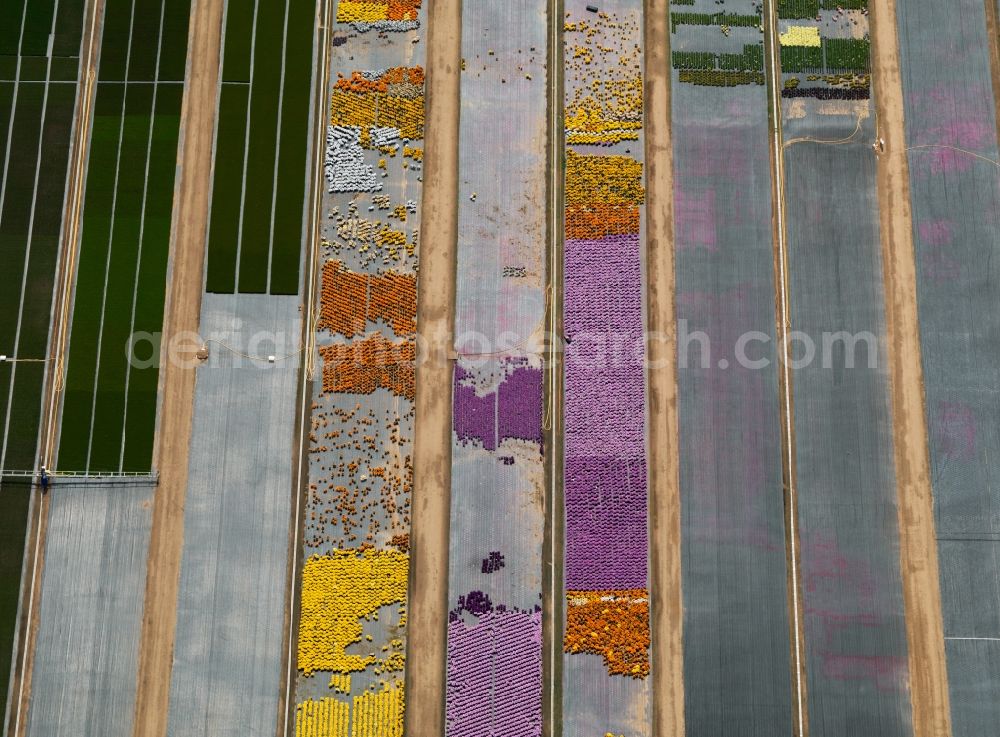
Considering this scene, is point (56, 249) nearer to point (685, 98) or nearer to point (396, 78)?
point (396, 78)

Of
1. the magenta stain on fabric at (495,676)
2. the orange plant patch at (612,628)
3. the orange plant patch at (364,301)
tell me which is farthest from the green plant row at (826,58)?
the magenta stain on fabric at (495,676)

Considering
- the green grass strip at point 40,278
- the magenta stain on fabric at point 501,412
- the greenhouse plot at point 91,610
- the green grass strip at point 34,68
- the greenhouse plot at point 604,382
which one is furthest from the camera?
the green grass strip at point 34,68

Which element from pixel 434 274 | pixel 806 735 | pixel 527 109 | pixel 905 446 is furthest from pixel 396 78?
pixel 806 735

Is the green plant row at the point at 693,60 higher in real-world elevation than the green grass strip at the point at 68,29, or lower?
lower

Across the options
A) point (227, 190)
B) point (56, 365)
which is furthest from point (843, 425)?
point (56, 365)

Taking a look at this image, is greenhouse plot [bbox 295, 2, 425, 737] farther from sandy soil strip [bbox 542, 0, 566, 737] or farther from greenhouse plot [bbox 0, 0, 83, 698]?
greenhouse plot [bbox 0, 0, 83, 698]

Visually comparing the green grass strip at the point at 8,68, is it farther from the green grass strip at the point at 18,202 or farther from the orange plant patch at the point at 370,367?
the orange plant patch at the point at 370,367

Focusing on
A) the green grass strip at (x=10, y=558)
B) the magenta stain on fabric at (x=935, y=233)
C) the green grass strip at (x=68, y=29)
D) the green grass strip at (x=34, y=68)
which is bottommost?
the green grass strip at (x=10, y=558)
